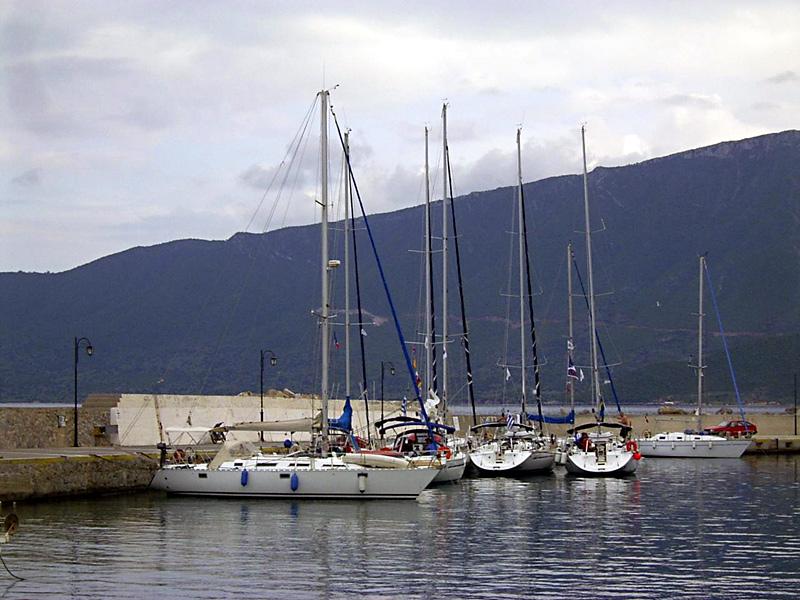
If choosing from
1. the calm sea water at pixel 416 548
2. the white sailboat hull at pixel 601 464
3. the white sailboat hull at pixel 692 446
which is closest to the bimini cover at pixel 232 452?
the calm sea water at pixel 416 548

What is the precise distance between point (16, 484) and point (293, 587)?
15.5m

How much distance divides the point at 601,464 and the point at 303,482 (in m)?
19.9

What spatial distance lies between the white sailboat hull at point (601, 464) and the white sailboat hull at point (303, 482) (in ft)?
55.2

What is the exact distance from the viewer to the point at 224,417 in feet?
199

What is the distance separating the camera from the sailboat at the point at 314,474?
41219 millimetres

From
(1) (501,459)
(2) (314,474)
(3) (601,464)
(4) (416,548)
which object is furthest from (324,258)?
(3) (601,464)

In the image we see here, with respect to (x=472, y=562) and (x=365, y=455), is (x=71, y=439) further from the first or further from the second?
(x=472, y=562)

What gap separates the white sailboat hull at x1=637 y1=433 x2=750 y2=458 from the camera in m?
74.2

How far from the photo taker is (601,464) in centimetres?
5731

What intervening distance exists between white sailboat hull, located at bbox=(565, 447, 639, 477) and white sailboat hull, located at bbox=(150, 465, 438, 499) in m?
16.8

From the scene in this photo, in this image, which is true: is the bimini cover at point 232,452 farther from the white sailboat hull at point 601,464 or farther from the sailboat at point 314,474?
the white sailboat hull at point 601,464

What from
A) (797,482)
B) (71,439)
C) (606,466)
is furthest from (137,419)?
(797,482)

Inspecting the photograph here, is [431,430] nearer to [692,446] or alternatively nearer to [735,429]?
[692,446]

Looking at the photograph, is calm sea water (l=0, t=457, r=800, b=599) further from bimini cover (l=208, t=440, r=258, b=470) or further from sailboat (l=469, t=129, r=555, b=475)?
sailboat (l=469, t=129, r=555, b=475)
